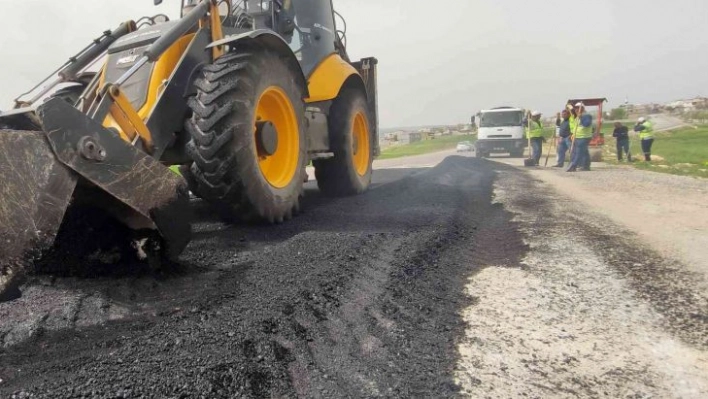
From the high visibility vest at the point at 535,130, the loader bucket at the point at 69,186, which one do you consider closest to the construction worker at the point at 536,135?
the high visibility vest at the point at 535,130

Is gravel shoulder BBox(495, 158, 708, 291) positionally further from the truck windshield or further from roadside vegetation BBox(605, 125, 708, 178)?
the truck windshield

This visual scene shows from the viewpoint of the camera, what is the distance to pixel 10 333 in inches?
89.5

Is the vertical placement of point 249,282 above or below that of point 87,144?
below

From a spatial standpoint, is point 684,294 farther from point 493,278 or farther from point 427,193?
point 427,193

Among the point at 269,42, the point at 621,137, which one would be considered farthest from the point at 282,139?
the point at 621,137

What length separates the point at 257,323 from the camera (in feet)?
7.48

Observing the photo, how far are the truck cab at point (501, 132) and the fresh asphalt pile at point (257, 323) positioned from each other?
1844 centimetres

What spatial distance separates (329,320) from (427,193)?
4643 millimetres

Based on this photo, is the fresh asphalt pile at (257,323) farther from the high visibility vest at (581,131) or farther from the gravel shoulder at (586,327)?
the high visibility vest at (581,131)

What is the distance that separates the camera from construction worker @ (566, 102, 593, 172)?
40.1 feet

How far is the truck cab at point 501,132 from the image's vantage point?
2138 centimetres

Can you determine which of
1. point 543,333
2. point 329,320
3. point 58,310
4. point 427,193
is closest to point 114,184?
point 58,310

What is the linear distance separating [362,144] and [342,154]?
1.31 m

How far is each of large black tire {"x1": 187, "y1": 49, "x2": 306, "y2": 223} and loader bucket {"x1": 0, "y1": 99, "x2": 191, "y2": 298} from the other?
2.22 ft
